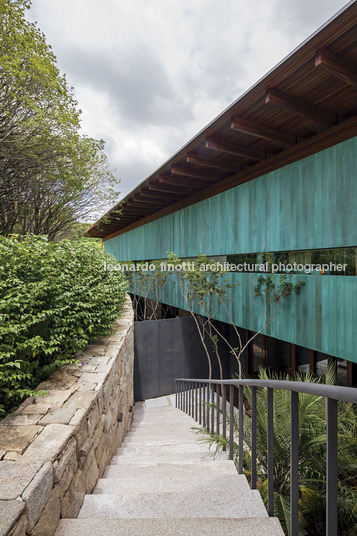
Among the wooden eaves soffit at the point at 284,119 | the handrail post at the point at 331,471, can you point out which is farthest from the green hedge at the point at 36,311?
the wooden eaves soffit at the point at 284,119

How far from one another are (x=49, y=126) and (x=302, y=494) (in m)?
9.97

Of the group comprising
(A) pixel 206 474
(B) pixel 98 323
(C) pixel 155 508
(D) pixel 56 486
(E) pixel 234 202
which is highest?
(E) pixel 234 202

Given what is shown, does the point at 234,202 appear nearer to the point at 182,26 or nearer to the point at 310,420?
the point at 182,26

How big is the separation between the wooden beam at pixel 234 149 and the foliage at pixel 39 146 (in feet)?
15.2

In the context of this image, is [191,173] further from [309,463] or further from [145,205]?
[309,463]

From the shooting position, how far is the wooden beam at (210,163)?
6.53 metres

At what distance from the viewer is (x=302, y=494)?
231cm

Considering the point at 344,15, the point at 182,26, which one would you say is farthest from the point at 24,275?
the point at 182,26

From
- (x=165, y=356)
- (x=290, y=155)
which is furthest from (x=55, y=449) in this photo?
(x=165, y=356)

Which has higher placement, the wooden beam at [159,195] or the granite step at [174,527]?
the wooden beam at [159,195]

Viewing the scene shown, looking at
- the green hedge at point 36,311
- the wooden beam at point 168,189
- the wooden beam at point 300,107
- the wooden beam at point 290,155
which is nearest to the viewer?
the green hedge at point 36,311

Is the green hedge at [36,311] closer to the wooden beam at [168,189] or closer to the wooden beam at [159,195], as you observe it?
the wooden beam at [168,189]

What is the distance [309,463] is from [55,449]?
2.43 metres

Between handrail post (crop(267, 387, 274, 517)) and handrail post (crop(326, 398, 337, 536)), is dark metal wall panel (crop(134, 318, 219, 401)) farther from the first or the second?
handrail post (crop(326, 398, 337, 536))
